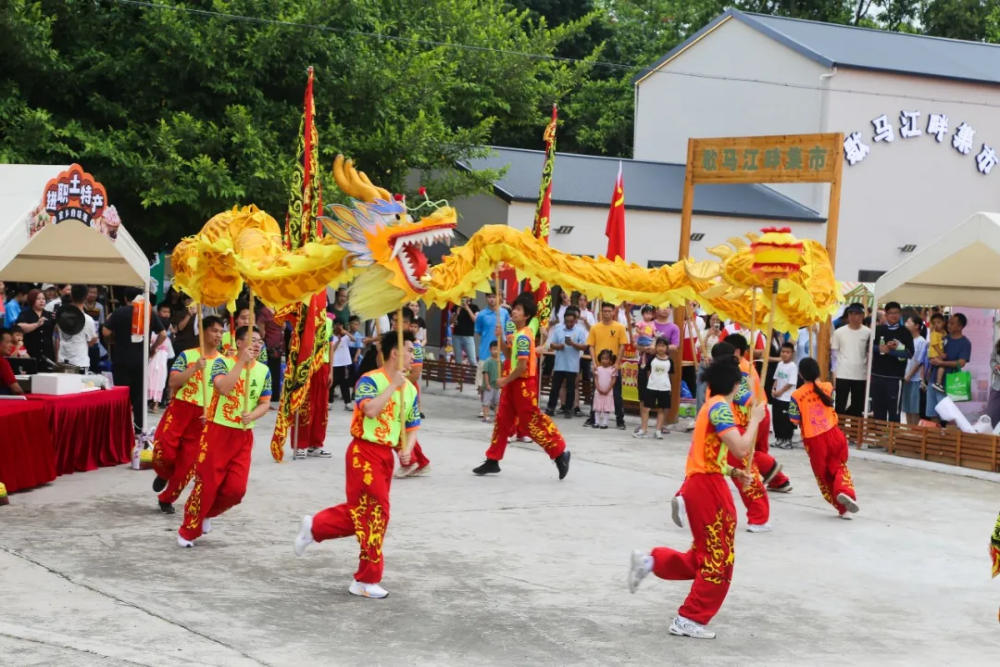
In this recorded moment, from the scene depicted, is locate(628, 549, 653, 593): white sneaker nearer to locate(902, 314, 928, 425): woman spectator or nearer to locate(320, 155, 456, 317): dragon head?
locate(320, 155, 456, 317): dragon head

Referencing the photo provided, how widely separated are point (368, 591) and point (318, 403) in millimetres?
5591

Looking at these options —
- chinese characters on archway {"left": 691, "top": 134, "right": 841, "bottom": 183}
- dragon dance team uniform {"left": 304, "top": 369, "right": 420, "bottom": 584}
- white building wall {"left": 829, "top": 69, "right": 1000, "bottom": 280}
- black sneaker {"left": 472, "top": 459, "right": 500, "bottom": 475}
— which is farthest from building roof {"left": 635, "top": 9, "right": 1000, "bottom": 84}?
dragon dance team uniform {"left": 304, "top": 369, "right": 420, "bottom": 584}

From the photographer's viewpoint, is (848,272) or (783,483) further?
(848,272)

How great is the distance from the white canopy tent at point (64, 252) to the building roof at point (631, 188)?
11.8 metres

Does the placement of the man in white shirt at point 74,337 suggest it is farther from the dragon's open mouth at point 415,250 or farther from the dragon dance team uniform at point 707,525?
the dragon dance team uniform at point 707,525

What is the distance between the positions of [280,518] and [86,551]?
69.5 inches

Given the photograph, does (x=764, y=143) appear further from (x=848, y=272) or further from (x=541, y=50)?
(x=541, y=50)

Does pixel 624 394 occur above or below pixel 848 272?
below

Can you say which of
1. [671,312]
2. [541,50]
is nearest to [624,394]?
[671,312]

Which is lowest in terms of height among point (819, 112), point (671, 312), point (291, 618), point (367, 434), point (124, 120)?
point (291, 618)

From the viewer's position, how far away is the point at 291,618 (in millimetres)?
6977

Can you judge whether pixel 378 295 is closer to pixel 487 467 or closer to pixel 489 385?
pixel 487 467

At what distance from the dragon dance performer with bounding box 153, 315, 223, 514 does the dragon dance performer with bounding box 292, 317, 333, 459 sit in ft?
9.62

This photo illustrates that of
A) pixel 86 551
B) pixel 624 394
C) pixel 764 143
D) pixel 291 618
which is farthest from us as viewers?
pixel 624 394
